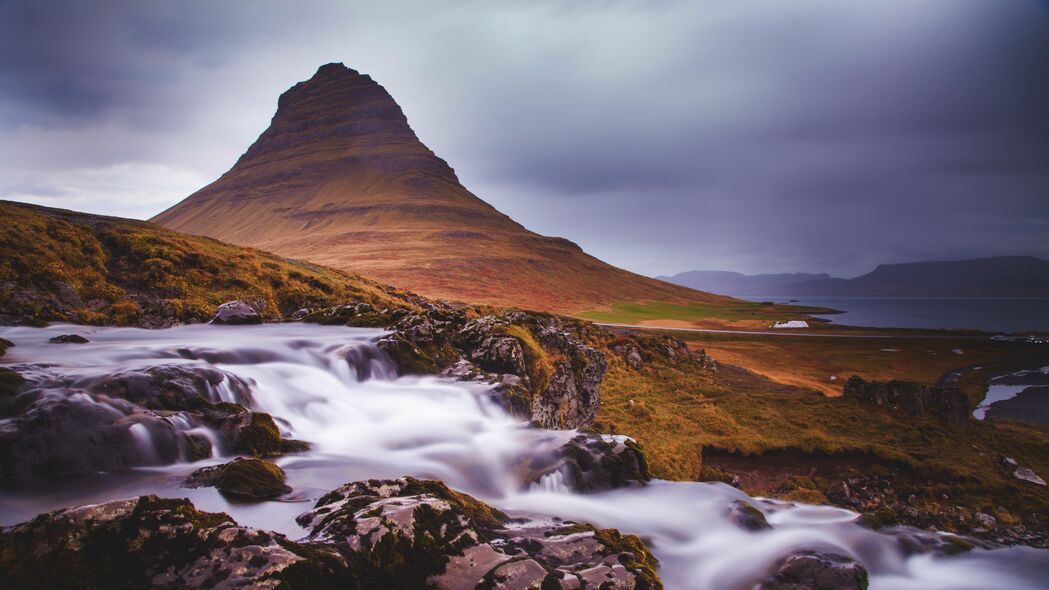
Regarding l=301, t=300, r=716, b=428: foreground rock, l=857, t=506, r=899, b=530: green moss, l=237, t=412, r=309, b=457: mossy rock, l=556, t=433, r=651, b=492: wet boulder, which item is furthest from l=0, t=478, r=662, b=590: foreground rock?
l=301, t=300, r=716, b=428: foreground rock

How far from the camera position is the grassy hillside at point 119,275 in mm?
17141

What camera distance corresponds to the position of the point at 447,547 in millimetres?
5012

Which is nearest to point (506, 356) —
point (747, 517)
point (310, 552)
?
point (747, 517)

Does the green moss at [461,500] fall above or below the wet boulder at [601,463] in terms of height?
above

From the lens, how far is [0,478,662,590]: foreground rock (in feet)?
12.9

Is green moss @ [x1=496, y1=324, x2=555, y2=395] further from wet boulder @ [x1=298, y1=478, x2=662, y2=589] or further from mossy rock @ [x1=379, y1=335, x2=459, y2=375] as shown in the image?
wet boulder @ [x1=298, y1=478, x2=662, y2=589]

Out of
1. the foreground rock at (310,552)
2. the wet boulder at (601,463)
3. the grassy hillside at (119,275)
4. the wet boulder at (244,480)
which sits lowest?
the wet boulder at (601,463)

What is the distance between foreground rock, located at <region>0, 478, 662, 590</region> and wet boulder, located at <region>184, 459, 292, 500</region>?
163cm

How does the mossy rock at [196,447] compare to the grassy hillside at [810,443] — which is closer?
the mossy rock at [196,447]

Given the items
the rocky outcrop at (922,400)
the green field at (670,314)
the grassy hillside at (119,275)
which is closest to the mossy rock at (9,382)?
the grassy hillside at (119,275)

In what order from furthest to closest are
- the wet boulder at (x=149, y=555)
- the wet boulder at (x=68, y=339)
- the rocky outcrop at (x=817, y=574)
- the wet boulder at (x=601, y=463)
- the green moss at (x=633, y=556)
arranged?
the wet boulder at (x=68, y=339) < the wet boulder at (x=601, y=463) < the rocky outcrop at (x=817, y=574) < the green moss at (x=633, y=556) < the wet boulder at (x=149, y=555)

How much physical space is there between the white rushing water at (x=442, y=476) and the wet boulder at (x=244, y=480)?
7.8 inches

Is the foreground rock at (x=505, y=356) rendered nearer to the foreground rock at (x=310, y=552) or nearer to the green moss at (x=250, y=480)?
the green moss at (x=250, y=480)

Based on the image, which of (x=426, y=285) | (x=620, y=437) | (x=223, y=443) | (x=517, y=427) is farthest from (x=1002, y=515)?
(x=426, y=285)
